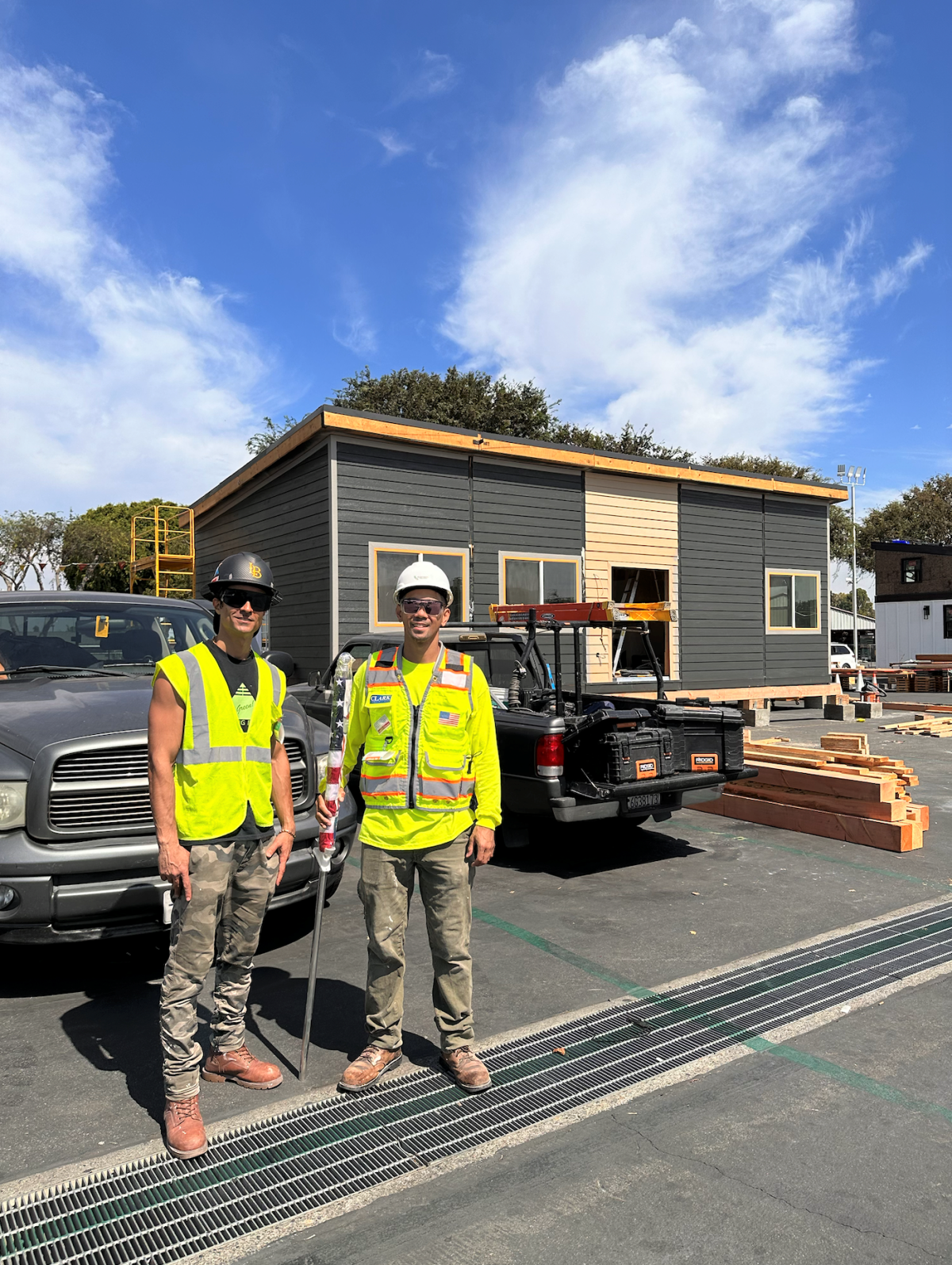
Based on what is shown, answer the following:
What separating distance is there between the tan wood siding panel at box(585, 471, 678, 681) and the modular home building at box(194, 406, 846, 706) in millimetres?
34

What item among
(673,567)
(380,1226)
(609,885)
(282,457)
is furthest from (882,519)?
(380,1226)

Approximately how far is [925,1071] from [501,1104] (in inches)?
68.1

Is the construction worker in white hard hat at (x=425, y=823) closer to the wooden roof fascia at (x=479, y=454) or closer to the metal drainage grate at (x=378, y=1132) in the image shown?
the metal drainage grate at (x=378, y=1132)

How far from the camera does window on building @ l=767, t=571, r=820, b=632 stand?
18703 mm

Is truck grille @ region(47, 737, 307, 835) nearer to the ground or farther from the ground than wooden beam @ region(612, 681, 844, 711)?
farther from the ground

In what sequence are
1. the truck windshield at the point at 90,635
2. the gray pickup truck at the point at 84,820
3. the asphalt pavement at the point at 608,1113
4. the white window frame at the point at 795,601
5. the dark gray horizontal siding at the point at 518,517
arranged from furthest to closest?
1. the white window frame at the point at 795,601
2. the dark gray horizontal siding at the point at 518,517
3. the truck windshield at the point at 90,635
4. the gray pickup truck at the point at 84,820
5. the asphalt pavement at the point at 608,1113

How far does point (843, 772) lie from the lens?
8109 mm

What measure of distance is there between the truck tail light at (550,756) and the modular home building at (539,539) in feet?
21.3

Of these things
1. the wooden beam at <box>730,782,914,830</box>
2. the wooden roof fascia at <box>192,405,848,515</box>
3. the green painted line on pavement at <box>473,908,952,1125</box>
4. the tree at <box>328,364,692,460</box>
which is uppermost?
the tree at <box>328,364,692,460</box>

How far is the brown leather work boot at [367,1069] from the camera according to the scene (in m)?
3.32

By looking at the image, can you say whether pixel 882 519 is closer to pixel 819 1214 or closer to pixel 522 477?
pixel 522 477

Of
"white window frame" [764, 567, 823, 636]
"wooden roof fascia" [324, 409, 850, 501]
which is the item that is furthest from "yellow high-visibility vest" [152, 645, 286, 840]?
"white window frame" [764, 567, 823, 636]

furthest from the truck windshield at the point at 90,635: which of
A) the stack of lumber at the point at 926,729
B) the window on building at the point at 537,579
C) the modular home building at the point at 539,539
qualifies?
the stack of lumber at the point at 926,729

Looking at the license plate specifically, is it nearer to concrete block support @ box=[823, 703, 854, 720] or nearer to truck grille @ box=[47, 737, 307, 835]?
truck grille @ box=[47, 737, 307, 835]
